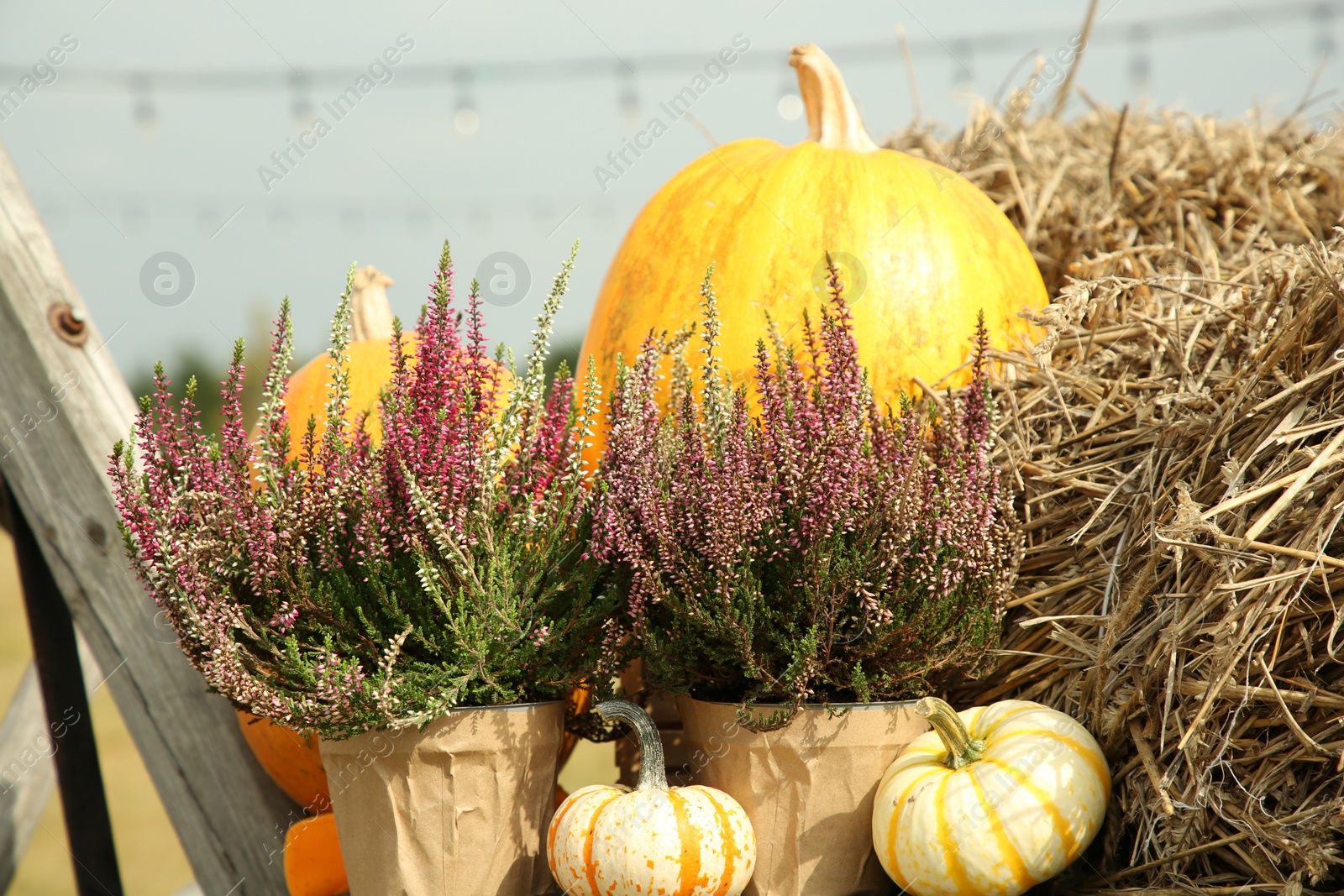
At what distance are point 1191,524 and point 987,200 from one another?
997mm

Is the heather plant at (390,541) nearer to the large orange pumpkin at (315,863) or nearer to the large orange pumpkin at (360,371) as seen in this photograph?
the large orange pumpkin at (315,863)

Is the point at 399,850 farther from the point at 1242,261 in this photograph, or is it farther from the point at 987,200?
the point at 1242,261

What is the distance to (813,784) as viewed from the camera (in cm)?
138

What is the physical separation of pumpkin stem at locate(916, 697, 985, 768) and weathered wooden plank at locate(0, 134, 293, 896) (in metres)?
1.44

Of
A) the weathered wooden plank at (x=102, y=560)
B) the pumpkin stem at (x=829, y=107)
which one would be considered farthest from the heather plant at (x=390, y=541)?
the pumpkin stem at (x=829, y=107)

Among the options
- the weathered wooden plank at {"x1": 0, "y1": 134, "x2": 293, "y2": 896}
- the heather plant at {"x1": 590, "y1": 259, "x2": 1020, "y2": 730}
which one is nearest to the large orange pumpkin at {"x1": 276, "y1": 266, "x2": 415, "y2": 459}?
the weathered wooden plank at {"x1": 0, "y1": 134, "x2": 293, "y2": 896}

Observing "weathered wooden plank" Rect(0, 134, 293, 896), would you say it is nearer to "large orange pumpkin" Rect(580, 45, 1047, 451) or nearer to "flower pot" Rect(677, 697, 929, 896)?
"large orange pumpkin" Rect(580, 45, 1047, 451)

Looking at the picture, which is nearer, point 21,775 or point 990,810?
point 990,810

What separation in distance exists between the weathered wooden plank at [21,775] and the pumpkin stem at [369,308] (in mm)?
1438

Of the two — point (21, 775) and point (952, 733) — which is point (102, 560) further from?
point (952, 733)

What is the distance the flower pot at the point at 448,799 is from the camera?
1.38m

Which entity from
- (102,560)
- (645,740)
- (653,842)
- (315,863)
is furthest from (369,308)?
(653,842)

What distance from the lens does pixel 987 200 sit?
2090mm

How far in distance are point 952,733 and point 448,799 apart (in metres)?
0.66
